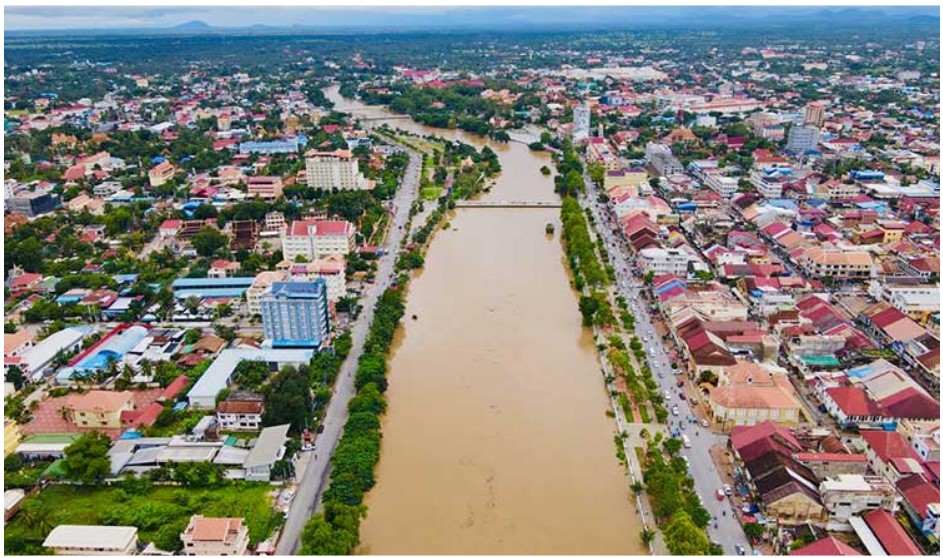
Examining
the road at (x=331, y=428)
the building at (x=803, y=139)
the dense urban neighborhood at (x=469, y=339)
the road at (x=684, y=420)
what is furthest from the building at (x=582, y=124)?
the road at (x=331, y=428)

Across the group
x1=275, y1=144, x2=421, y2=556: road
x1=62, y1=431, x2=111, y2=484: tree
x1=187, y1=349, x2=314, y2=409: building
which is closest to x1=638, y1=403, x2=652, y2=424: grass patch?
x1=275, y1=144, x2=421, y2=556: road

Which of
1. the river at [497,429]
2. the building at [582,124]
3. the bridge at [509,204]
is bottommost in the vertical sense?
the river at [497,429]

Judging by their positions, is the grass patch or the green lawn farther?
the grass patch

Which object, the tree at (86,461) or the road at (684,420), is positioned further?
the tree at (86,461)

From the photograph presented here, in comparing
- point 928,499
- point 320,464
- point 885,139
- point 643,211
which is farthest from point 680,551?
point 885,139

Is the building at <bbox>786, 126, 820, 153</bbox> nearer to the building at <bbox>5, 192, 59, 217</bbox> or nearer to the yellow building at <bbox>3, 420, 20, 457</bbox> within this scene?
the building at <bbox>5, 192, 59, 217</bbox>

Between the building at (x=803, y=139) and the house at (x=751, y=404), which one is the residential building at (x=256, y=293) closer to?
the house at (x=751, y=404)
